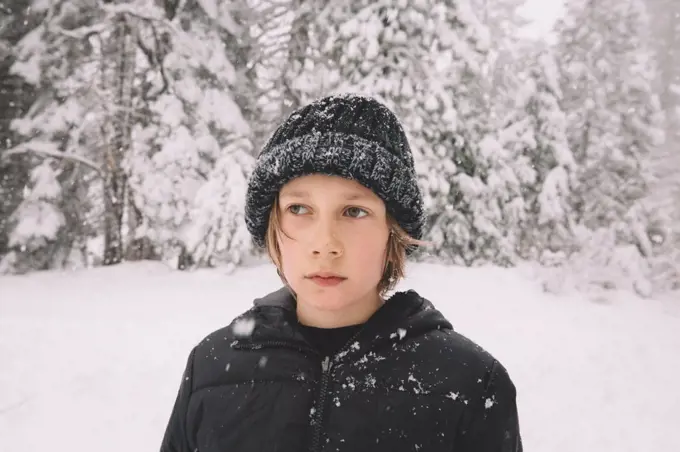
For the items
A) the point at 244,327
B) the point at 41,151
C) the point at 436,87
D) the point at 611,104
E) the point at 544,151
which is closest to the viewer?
the point at 244,327

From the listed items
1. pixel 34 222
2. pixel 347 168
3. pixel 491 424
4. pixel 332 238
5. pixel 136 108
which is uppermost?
pixel 136 108

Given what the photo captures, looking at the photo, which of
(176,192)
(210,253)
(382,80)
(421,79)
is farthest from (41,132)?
(421,79)

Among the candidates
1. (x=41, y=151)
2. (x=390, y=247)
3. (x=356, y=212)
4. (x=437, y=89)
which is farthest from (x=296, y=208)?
(x=437, y=89)

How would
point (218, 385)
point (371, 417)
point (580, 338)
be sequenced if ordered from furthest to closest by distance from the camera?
1. point (580, 338)
2. point (218, 385)
3. point (371, 417)

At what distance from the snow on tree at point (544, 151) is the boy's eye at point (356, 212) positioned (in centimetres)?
1636

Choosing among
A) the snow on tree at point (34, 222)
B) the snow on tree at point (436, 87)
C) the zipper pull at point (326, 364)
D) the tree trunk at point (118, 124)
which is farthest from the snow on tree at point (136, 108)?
the zipper pull at point (326, 364)

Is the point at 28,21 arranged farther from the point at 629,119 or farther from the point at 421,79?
the point at 629,119

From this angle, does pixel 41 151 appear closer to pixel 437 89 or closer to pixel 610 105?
pixel 437 89

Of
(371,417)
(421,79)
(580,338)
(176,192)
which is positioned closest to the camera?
(371,417)

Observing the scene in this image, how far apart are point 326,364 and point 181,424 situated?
0.65 m

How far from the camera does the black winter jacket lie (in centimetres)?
159

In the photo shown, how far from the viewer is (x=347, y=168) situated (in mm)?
1644

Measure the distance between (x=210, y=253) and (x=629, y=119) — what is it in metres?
16.1

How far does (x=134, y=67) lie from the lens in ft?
37.5
